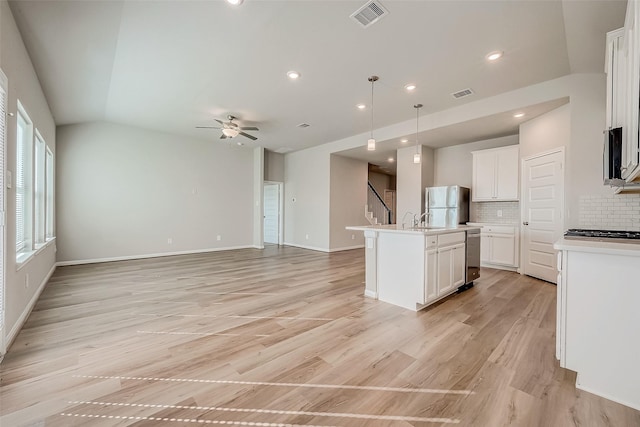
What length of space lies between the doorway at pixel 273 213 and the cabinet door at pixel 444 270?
20.0ft

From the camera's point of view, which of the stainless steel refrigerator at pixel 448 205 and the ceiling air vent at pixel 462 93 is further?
the stainless steel refrigerator at pixel 448 205

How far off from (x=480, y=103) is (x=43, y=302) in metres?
6.93

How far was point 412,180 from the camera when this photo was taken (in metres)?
6.38

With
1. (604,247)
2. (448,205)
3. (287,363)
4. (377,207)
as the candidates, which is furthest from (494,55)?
(377,207)

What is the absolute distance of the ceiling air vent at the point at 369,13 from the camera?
237cm

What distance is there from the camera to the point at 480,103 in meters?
4.43

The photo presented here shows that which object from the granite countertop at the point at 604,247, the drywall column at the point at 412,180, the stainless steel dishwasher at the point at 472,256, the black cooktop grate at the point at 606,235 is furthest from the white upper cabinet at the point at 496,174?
the granite countertop at the point at 604,247

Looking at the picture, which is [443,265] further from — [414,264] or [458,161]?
[458,161]

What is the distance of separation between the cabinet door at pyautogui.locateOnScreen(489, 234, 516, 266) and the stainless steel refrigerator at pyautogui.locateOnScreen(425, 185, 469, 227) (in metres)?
0.74

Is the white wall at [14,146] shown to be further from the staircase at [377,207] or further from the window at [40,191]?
the staircase at [377,207]

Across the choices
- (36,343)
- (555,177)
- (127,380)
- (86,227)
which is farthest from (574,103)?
(86,227)

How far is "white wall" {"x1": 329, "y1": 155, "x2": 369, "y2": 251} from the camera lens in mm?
7504

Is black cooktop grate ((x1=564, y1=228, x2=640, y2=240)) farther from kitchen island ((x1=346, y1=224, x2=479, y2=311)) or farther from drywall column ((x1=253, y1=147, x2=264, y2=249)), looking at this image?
drywall column ((x1=253, y1=147, x2=264, y2=249))

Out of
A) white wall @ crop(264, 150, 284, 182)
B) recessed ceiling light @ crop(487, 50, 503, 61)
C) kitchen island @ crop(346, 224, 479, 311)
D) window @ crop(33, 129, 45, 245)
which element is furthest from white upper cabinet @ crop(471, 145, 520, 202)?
window @ crop(33, 129, 45, 245)
